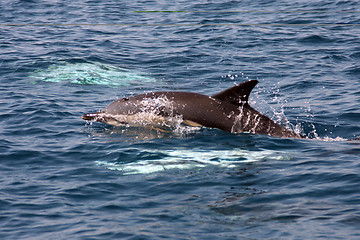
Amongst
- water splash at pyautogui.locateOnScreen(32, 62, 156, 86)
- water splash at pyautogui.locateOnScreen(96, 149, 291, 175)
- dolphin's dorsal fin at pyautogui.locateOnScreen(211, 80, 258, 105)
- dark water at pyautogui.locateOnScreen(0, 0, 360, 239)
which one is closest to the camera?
dark water at pyautogui.locateOnScreen(0, 0, 360, 239)

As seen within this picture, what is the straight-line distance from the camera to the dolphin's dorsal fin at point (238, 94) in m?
10.2

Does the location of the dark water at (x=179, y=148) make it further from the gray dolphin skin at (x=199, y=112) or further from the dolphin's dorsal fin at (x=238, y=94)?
the dolphin's dorsal fin at (x=238, y=94)

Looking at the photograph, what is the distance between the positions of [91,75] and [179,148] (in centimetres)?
770

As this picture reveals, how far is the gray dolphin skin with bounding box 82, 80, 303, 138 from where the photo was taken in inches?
420

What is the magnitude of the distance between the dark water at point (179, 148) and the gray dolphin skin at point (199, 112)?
0.79ft

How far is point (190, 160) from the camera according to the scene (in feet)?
31.8

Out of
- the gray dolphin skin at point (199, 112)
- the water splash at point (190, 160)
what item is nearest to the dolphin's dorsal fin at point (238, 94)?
the gray dolphin skin at point (199, 112)

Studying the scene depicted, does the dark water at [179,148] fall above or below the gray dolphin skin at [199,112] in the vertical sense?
below

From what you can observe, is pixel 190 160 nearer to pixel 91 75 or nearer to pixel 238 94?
pixel 238 94

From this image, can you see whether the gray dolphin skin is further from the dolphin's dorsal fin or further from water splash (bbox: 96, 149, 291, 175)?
water splash (bbox: 96, 149, 291, 175)

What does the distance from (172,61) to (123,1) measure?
631 inches

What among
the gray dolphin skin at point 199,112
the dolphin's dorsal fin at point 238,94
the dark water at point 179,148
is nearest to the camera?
the dark water at point 179,148

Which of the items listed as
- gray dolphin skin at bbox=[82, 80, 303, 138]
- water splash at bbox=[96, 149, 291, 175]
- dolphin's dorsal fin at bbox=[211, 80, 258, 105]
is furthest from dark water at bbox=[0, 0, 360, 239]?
dolphin's dorsal fin at bbox=[211, 80, 258, 105]

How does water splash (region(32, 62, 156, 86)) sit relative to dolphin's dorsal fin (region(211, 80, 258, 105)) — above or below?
below
